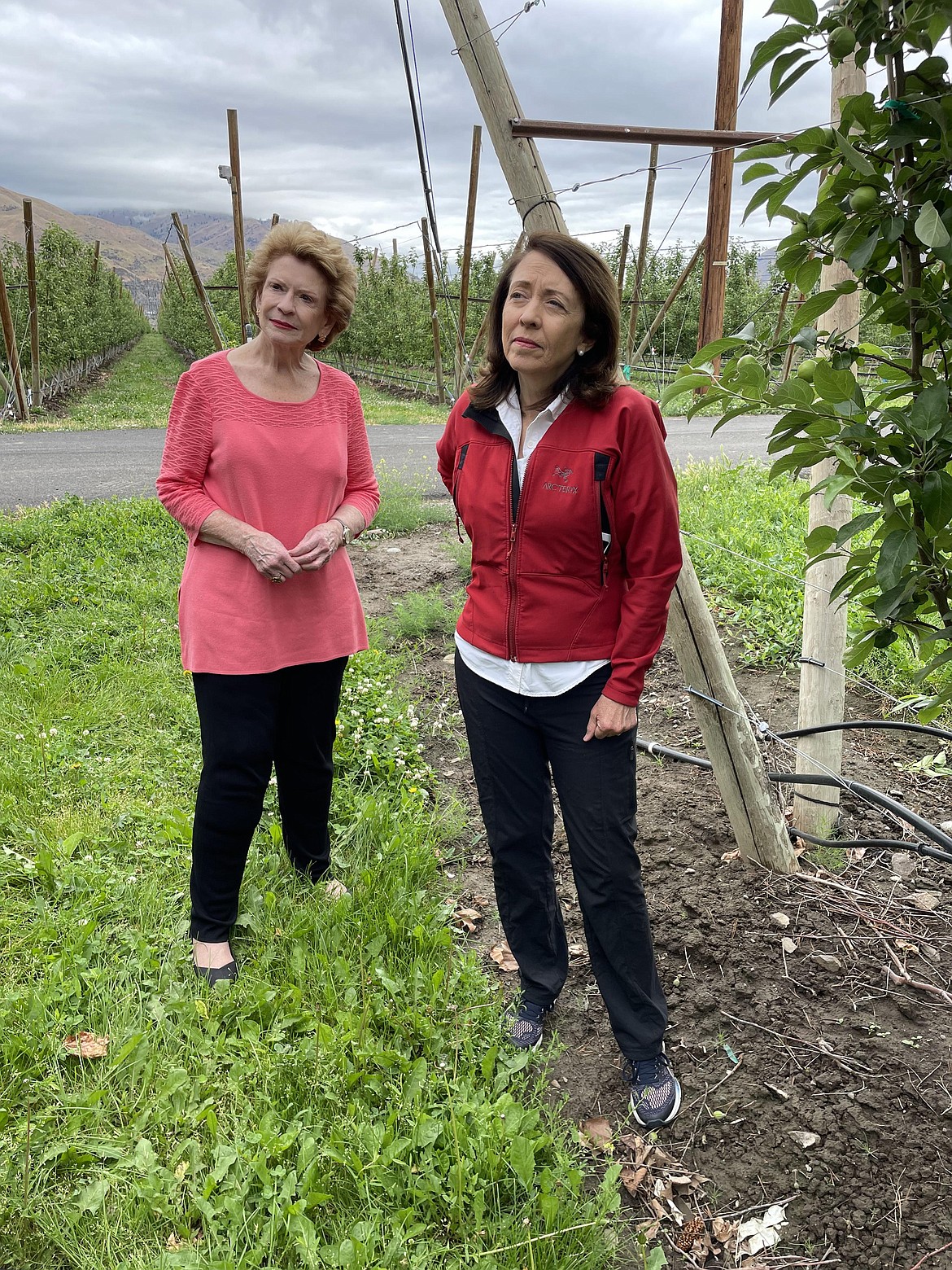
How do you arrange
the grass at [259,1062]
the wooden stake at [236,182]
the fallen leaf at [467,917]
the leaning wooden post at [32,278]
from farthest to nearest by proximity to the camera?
the leaning wooden post at [32,278] → the wooden stake at [236,182] → the fallen leaf at [467,917] → the grass at [259,1062]

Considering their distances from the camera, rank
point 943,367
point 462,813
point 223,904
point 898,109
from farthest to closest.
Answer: point 462,813, point 223,904, point 943,367, point 898,109

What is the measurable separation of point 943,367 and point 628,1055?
5.77 ft

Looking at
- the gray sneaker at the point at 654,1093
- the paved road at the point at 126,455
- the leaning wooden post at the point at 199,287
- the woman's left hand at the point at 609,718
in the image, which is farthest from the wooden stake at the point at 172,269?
the gray sneaker at the point at 654,1093

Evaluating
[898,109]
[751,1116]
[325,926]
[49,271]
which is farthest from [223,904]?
[49,271]

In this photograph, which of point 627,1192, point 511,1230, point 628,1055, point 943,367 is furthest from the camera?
point 628,1055

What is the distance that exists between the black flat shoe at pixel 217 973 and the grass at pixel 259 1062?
0.03 metres

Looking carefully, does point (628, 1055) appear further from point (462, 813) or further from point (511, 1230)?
point (462, 813)

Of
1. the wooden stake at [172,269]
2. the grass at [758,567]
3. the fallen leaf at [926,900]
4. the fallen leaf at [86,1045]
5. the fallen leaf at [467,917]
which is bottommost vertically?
the fallen leaf at [467,917]

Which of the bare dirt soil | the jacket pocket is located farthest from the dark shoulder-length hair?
the bare dirt soil

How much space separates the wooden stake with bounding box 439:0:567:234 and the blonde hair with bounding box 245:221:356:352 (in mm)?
511

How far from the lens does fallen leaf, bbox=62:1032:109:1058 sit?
2.27 meters

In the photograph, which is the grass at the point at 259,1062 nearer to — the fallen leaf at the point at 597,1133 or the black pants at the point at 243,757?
the fallen leaf at the point at 597,1133

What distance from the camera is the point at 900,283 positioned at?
1340 mm

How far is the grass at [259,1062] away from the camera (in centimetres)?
184
